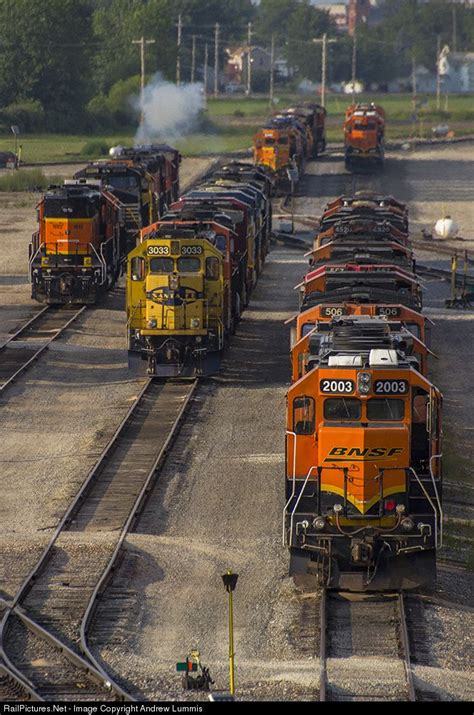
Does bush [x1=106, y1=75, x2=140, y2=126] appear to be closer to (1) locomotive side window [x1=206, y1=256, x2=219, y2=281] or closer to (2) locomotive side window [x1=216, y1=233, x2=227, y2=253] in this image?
(2) locomotive side window [x1=216, y1=233, x2=227, y2=253]

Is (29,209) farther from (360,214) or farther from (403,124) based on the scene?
(403,124)

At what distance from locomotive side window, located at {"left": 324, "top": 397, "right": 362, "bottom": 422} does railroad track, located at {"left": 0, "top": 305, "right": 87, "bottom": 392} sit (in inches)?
623

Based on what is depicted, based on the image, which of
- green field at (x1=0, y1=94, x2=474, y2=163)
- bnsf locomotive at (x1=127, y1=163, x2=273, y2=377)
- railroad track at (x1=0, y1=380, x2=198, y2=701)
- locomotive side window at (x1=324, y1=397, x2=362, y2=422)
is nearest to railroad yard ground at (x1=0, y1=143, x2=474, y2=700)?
railroad track at (x1=0, y1=380, x2=198, y2=701)

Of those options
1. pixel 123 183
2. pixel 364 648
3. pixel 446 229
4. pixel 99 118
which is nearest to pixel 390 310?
pixel 364 648

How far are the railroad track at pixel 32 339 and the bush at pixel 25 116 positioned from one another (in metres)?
74.7

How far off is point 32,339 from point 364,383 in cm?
2291

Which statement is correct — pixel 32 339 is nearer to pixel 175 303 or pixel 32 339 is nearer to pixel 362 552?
pixel 175 303

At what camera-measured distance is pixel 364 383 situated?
20641 mm

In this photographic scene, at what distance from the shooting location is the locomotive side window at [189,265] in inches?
1404

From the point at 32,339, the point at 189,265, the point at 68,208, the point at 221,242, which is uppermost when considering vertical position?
the point at 68,208

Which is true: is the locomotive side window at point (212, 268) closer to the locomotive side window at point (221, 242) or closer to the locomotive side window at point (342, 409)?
the locomotive side window at point (221, 242)

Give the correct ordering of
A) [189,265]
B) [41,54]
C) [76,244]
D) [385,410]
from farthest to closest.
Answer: [41,54] → [76,244] → [189,265] → [385,410]

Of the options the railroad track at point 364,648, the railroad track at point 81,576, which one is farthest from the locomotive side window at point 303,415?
the railroad track at point 81,576

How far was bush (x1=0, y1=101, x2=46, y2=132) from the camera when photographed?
391ft
